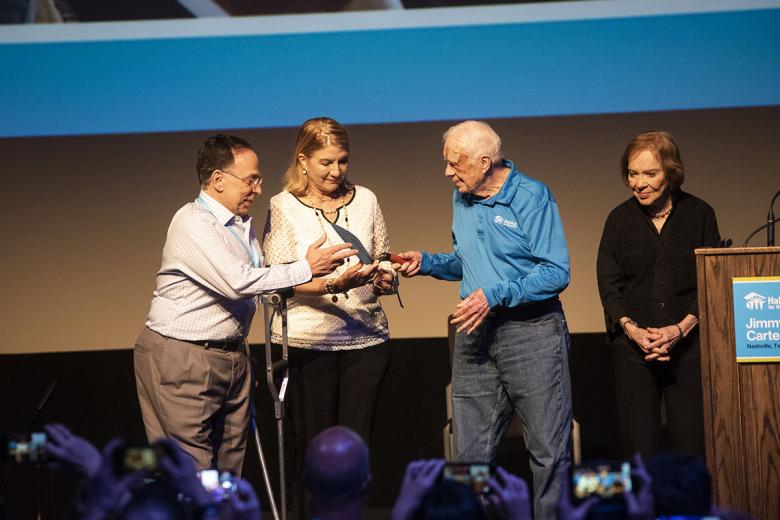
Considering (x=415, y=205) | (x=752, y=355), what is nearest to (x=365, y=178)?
(x=415, y=205)

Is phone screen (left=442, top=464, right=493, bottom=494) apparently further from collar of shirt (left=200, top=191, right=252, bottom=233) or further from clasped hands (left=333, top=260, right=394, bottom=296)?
collar of shirt (left=200, top=191, right=252, bottom=233)

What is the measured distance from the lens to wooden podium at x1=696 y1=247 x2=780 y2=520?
3.43 m

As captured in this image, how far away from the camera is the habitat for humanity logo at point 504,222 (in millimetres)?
3508

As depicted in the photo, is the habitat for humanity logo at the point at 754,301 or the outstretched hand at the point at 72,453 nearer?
the outstretched hand at the point at 72,453

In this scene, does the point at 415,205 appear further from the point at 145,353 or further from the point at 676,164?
the point at 145,353

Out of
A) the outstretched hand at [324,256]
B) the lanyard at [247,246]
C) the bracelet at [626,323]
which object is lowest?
the bracelet at [626,323]

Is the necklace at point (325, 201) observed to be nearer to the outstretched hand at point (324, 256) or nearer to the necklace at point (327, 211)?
the necklace at point (327, 211)

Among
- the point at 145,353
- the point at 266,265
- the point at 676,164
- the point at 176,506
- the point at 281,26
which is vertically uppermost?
the point at 281,26

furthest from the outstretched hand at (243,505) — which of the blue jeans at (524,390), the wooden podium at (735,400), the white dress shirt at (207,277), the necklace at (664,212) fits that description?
the necklace at (664,212)

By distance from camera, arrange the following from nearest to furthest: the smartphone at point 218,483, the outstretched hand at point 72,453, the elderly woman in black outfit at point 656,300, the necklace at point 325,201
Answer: the outstretched hand at point 72,453, the smartphone at point 218,483, the elderly woman in black outfit at point 656,300, the necklace at point 325,201

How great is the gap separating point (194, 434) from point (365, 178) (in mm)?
2244

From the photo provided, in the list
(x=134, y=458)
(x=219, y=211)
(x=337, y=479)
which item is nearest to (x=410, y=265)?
(x=219, y=211)

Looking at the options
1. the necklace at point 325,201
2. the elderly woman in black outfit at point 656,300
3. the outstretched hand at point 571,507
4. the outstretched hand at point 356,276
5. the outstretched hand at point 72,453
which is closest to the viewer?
the outstretched hand at point 571,507

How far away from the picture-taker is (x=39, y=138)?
17.5ft
